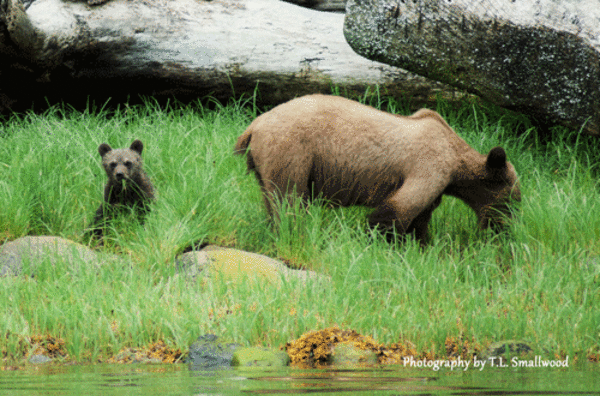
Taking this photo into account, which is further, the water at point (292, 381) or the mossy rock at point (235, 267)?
the mossy rock at point (235, 267)

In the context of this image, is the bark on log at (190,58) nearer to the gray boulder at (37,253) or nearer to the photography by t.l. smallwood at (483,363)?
the gray boulder at (37,253)

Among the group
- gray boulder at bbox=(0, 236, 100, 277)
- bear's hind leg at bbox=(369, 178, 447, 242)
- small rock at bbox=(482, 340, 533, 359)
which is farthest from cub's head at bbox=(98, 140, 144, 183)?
small rock at bbox=(482, 340, 533, 359)

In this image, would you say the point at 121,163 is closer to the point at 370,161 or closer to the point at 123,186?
the point at 123,186

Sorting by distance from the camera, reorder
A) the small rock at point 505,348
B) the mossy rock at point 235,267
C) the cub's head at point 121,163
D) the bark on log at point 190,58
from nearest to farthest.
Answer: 1. the small rock at point 505,348
2. the mossy rock at point 235,267
3. the cub's head at point 121,163
4. the bark on log at point 190,58

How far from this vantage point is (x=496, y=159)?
5566mm

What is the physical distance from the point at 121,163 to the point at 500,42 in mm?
3544

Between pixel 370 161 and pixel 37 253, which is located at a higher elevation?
pixel 370 161

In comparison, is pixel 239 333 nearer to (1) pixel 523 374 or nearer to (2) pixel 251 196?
(1) pixel 523 374

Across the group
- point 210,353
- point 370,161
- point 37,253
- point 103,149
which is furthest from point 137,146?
point 210,353

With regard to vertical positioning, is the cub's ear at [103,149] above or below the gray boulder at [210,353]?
above

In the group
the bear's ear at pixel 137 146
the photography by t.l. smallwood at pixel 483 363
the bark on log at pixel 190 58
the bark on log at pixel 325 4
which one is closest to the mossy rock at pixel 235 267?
the photography by t.l. smallwood at pixel 483 363

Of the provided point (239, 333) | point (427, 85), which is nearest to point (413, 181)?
point (239, 333)

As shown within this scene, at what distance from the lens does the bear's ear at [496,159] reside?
5.51 metres

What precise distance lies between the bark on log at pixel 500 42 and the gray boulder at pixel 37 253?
9.98 feet
